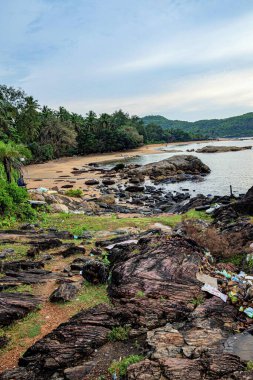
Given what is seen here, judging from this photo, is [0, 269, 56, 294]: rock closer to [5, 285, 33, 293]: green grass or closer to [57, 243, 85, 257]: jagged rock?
[5, 285, 33, 293]: green grass

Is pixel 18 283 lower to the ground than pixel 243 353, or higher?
higher

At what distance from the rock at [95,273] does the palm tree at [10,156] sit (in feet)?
50.4

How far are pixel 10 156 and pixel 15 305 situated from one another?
1683 centimetres

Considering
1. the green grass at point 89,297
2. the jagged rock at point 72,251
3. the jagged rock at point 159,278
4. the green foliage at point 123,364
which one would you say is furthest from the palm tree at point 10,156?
the green foliage at point 123,364

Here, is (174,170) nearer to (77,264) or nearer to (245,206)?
(245,206)

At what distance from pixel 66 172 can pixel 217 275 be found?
5545cm

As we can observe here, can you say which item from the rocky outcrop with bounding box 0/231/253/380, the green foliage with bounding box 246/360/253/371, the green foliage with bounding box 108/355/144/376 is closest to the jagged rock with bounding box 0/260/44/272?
the rocky outcrop with bounding box 0/231/253/380

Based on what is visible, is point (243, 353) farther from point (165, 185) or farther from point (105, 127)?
point (105, 127)

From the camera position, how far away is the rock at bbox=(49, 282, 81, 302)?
8.66 metres

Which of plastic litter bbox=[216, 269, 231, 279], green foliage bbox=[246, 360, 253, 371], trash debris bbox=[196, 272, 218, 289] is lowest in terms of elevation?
green foliage bbox=[246, 360, 253, 371]

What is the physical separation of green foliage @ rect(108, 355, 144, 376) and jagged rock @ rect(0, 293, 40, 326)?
3080 mm

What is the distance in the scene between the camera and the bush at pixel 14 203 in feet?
60.0

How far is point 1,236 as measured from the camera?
15227 mm

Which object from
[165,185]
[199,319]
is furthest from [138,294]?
[165,185]
